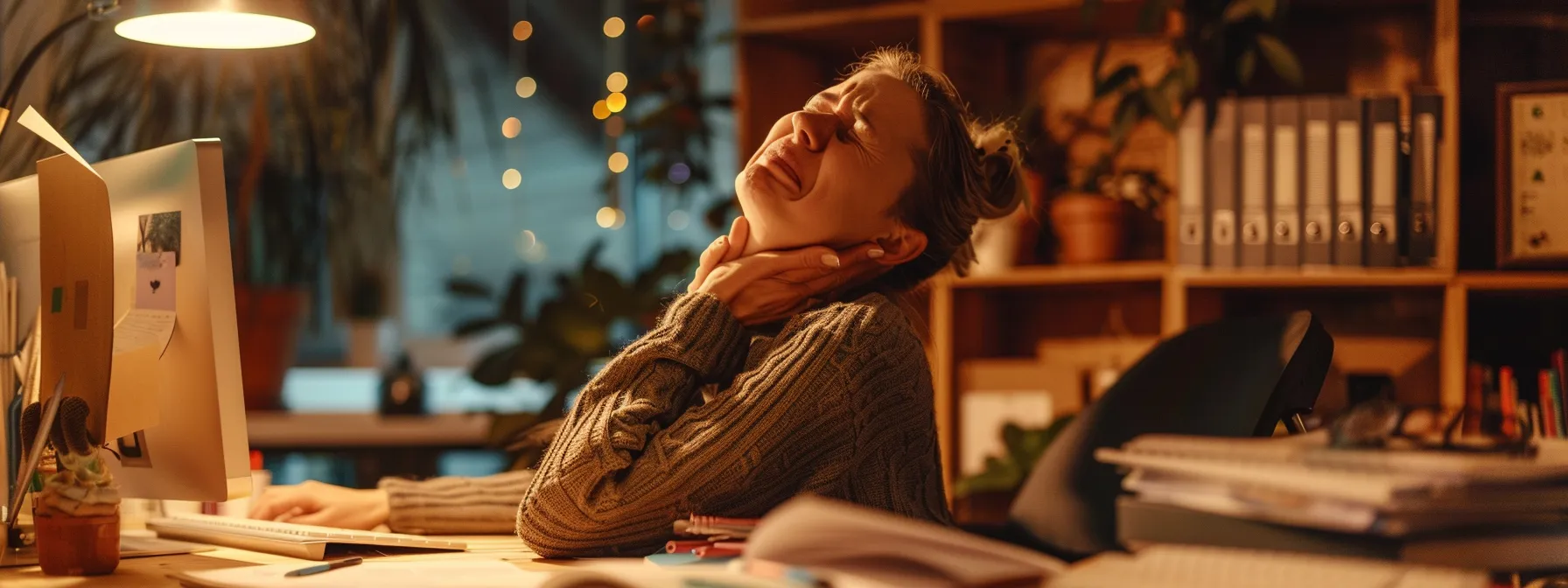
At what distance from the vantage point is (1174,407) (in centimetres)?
133

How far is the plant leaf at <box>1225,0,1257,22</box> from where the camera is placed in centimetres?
231

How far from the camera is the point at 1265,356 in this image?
1.27m

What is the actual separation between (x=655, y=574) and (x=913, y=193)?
2.60 feet

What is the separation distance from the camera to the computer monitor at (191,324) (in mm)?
1120

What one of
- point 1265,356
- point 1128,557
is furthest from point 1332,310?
point 1128,557

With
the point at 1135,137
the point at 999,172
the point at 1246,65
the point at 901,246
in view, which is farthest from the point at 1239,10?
the point at 901,246

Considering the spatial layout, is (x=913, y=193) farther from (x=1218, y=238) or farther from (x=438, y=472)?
(x=438, y=472)

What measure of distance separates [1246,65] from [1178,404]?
127 centimetres

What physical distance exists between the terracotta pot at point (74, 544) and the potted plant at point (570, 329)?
156 cm

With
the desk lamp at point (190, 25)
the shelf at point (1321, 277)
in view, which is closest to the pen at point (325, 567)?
the desk lamp at point (190, 25)

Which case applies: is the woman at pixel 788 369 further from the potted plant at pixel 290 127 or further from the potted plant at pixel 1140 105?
the potted plant at pixel 290 127

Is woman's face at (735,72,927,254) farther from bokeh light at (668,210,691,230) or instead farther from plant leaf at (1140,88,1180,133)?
bokeh light at (668,210,691,230)

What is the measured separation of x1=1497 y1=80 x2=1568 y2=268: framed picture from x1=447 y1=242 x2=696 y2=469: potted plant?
5.18ft

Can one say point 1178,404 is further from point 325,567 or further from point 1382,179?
point 1382,179
